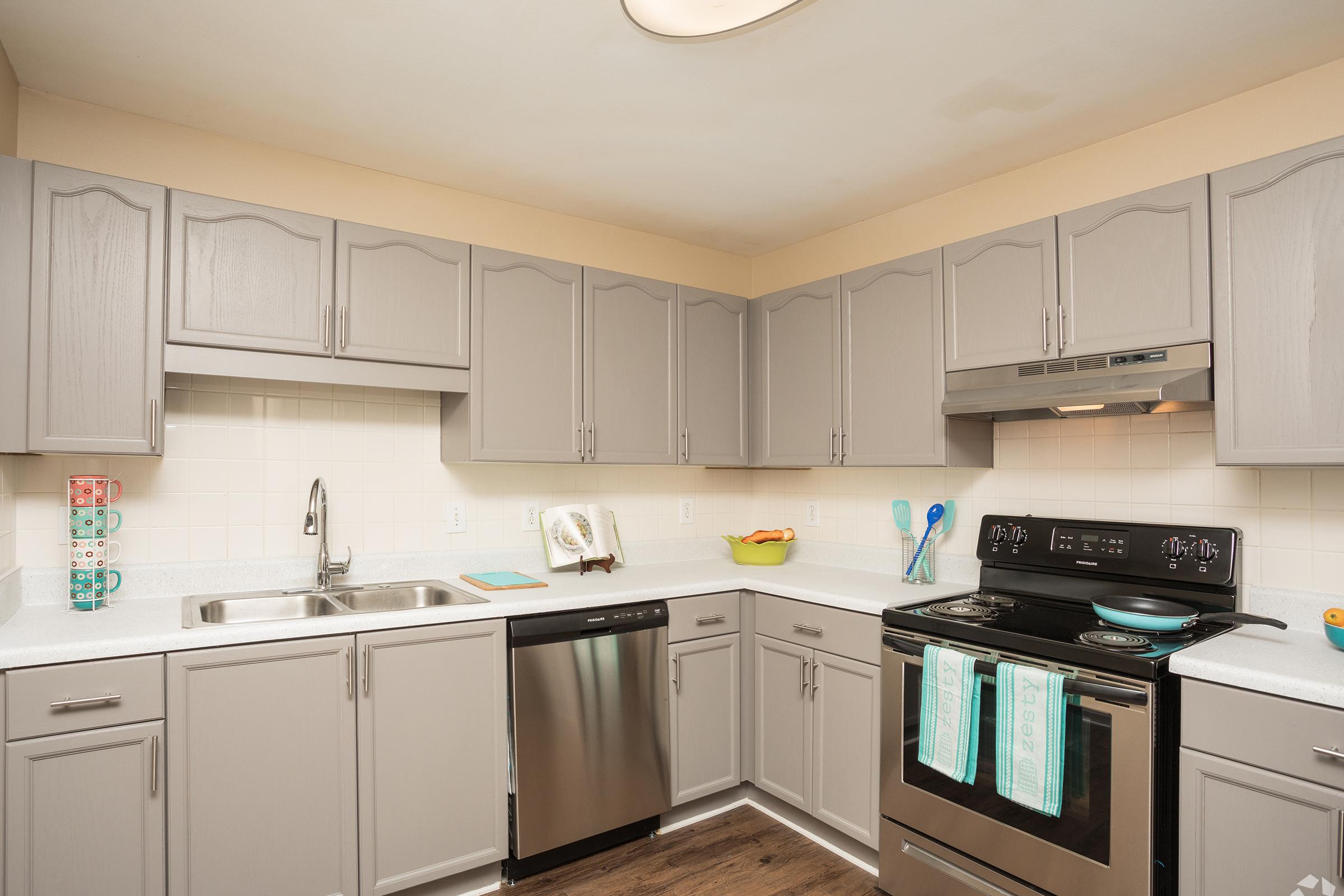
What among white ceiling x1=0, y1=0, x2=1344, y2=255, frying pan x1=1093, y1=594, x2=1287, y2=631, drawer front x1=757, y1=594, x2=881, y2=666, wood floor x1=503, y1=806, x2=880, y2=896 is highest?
white ceiling x1=0, y1=0, x2=1344, y2=255

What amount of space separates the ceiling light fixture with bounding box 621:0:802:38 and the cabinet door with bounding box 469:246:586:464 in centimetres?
127

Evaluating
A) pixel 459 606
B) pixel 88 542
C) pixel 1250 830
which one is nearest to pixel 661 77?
pixel 459 606

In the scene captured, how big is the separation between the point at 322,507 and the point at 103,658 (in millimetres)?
826

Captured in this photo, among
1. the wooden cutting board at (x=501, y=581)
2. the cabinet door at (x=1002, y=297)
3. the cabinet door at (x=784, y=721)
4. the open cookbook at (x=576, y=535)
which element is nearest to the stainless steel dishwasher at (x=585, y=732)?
the wooden cutting board at (x=501, y=581)

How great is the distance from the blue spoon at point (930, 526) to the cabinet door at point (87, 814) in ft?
7.96

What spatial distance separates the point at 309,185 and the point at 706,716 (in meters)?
2.36

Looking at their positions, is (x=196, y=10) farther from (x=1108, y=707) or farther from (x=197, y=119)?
(x=1108, y=707)

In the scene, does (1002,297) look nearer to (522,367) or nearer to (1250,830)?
(1250,830)

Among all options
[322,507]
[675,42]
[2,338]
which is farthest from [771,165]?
[2,338]

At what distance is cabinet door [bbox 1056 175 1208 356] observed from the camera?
2012 millimetres

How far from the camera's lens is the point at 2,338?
76.5 inches

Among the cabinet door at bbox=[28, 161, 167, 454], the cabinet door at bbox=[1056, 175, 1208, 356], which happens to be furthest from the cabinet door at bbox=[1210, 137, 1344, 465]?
the cabinet door at bbox=[28, 161, 167, 454]

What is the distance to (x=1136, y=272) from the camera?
213 centimetres

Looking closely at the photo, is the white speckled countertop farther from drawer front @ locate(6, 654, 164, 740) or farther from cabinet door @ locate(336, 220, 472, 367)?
cabinet door @ locate(336, 220, 472, 367)
